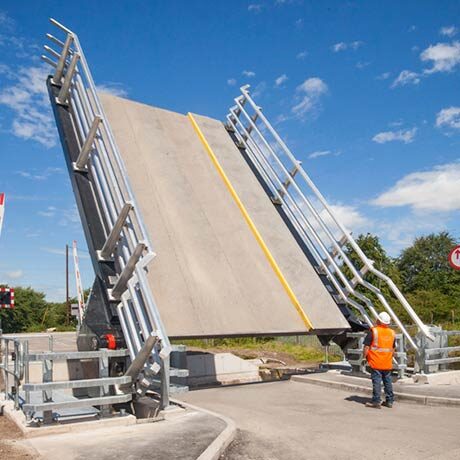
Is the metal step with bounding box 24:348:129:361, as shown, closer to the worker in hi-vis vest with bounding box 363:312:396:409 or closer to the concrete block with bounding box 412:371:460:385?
the worker in hi-vis vest with bounding box 363:312:396:409

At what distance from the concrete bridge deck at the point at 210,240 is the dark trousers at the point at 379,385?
198cm

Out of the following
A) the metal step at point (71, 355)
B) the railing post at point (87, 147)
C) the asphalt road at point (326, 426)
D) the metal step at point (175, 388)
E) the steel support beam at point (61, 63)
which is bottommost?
the asphalt road at point (326, 426)

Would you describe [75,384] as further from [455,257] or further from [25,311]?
[25,311]

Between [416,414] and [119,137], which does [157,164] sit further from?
[416,414]

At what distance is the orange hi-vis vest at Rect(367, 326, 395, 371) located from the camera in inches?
298

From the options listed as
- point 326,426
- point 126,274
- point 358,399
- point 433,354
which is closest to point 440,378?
point 433,354

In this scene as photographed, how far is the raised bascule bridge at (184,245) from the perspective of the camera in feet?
22.7

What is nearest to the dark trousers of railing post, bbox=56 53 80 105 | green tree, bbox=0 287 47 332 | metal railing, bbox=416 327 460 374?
metal railing, bbox=416 327 460 374

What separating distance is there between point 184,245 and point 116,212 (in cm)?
211

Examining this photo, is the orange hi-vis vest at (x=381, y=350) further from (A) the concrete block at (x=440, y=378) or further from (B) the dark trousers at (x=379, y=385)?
(A) the concrete block at (x=440, y=378)

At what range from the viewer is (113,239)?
7488 mm

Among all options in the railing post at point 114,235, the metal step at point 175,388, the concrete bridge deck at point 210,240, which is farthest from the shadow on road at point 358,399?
the railing post at point 114,235

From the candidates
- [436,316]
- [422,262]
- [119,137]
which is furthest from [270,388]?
[422,262]

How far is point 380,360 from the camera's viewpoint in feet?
24.8
